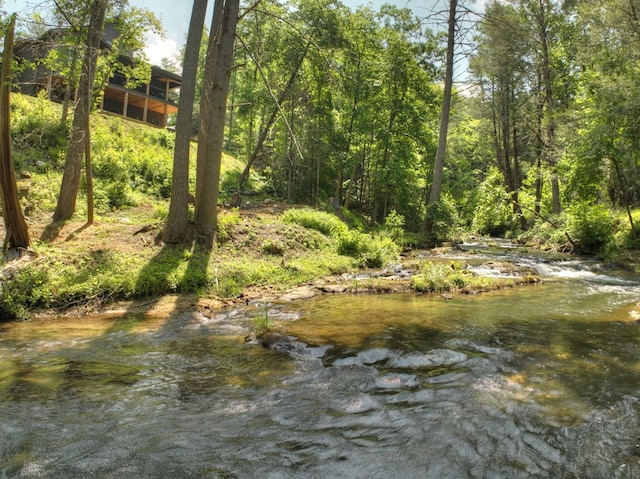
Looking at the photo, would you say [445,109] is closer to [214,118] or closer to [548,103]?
[548,103]

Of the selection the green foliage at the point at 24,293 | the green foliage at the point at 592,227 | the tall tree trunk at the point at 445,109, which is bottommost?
the green foliage at the point at 24,293

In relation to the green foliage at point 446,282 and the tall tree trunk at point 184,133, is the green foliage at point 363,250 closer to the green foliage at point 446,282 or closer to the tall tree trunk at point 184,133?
the green foliage at point 446,282

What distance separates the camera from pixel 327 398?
4352mm

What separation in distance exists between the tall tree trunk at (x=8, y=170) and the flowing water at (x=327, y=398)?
111 inches

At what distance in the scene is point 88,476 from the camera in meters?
2.98

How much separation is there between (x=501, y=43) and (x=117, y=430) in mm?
28699

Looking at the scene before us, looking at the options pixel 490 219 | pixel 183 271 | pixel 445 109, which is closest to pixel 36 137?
pixel 183 271

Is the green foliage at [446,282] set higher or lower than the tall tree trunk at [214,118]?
lower

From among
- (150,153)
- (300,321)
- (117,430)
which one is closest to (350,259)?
(300,321)

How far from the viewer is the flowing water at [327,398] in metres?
3.23

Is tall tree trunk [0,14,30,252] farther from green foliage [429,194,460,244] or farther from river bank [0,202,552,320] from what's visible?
green foliage [429,194,460,244]

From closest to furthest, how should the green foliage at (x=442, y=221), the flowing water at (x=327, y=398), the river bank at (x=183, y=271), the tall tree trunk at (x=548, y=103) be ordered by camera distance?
the flowing water at (x=327, y=398) < the river bank at (x=183, y=271) < the green foliage at (x=442, y=221) < the tall tree trunk at (x=548, y=103)

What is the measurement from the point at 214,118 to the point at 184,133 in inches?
33.6

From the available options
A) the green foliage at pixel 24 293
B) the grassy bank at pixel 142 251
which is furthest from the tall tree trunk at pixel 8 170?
the green foliage at pixel 24 293
